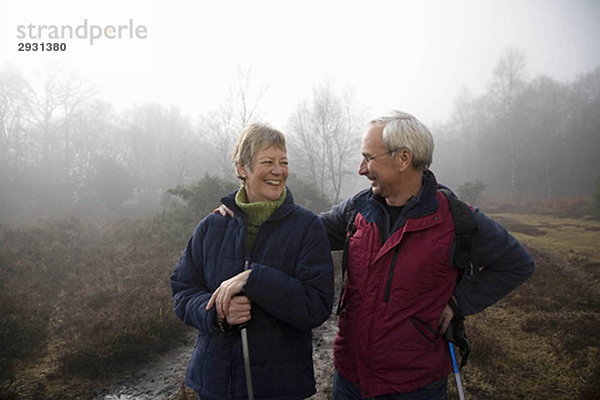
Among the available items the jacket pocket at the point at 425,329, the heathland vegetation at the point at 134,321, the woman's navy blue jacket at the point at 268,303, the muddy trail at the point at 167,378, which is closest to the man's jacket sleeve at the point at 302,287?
the woman's navy blue jacket at the point at 268,303

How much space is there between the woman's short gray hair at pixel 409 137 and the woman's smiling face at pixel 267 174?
708mm

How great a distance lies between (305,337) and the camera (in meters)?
1.96

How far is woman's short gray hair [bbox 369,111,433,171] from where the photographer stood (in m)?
2.05

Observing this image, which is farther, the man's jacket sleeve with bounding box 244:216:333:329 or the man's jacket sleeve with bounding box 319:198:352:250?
the man's jacket sleeve with bounding box 319:198:352:250

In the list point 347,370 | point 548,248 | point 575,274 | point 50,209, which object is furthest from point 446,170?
point 347,370

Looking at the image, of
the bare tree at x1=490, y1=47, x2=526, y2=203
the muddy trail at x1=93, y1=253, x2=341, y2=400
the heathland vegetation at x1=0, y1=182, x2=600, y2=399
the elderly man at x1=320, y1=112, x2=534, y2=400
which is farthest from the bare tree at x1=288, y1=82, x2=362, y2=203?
the elderly man at x1=320, y1=112, x2=534, y2=400

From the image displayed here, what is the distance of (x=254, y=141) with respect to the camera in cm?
199

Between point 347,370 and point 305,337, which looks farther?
point 347,370

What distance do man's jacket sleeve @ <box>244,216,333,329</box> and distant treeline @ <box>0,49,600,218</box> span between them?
68.8 feet

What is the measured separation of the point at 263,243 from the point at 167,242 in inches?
435

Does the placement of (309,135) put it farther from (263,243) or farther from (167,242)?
(263,243)

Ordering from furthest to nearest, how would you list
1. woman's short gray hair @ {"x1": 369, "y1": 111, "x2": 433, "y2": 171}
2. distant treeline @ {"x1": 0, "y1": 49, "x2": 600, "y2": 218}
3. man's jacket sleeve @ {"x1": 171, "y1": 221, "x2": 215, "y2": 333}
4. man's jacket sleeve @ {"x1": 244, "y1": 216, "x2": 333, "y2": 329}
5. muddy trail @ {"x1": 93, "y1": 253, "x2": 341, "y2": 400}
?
1. distant treeline @ {"x1": 0, "y1": 49, "x2": 600, "y2": 218}
2. muddy trail @ {"x1": 93, "y1": 253, "x2": 341, "y2": 400}
3. woman's short gray hair @ {"x1": 369, "y1": 111, "x2": 433, "y2": 171}
4. man's jacket sleeve @ {"x1": 171, "y1": 221, "x2": 215, "y2": 333}
5. man's jacket sleeve @ {"x1": 244, "y1": 216, "x2": 333, "y2": 329}

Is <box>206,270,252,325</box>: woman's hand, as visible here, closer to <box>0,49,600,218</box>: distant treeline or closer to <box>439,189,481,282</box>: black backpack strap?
<box>439,189,481,282</box>: black backpack strap

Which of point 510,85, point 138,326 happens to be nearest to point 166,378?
point 138,326
